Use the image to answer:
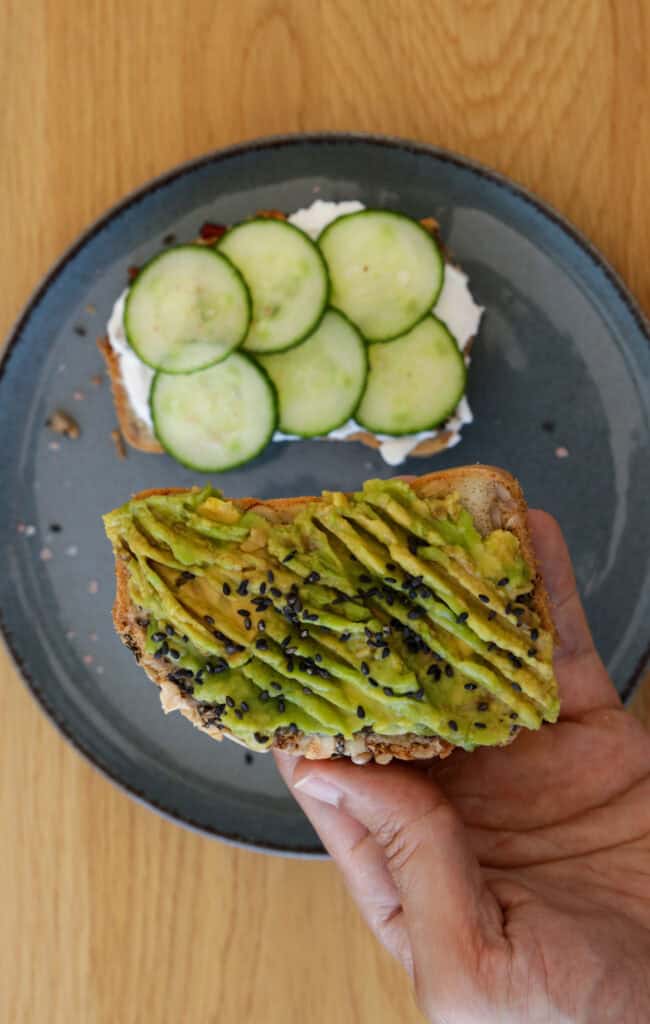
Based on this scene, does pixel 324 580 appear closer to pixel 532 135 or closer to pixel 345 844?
pixel 345 844

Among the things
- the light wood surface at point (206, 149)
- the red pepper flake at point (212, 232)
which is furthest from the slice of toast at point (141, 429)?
the light wood surface at point (206, 149)

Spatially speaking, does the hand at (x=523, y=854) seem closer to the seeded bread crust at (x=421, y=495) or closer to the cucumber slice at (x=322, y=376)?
the seeded bread crust at (x=421, y=495)

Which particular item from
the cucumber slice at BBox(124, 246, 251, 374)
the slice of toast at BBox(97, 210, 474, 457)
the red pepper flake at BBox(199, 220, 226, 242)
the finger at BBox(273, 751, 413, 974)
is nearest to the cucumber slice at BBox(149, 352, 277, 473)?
the cucumber slice at BBox(124, 246, 251, 374)

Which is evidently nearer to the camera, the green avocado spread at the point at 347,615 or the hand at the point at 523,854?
the hand at the point at 523,854

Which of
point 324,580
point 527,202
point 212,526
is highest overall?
point 527,202

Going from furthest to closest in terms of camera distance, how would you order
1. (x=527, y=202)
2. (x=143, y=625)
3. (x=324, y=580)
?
1. (x=527, y=202)
2. (x=143, y=625)
3. (x=324, y=580)

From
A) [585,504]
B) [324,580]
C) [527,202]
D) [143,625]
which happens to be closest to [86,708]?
[143,625]
